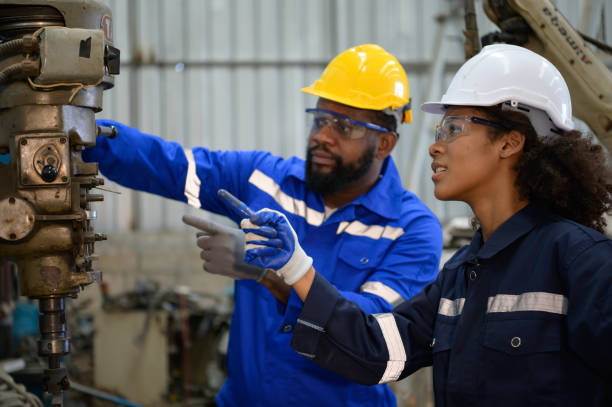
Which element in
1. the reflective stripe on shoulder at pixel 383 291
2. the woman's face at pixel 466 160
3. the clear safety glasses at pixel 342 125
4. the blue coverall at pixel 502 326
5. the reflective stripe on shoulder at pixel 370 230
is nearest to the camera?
the blue coverall at pixel 502 326

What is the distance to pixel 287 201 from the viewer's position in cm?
192

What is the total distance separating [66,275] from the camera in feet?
4.03

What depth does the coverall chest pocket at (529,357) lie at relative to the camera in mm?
1106

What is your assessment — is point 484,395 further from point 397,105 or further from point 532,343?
point 397,105

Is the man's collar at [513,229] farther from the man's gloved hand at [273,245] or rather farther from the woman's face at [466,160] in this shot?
the man's gloved hand at [273,245]

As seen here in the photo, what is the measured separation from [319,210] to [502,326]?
2.78 feet

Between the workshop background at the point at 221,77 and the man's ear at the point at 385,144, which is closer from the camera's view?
the man's ear at the point at 385,144

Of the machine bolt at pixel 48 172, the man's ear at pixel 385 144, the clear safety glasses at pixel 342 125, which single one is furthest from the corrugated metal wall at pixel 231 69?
the machine bolt at pixel 48 172

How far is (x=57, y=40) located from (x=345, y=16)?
488cm

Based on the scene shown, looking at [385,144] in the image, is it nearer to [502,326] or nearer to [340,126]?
[340,126]

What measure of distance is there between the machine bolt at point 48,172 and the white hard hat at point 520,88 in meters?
0.84

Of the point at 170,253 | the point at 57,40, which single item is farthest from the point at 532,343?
the point at 170,253

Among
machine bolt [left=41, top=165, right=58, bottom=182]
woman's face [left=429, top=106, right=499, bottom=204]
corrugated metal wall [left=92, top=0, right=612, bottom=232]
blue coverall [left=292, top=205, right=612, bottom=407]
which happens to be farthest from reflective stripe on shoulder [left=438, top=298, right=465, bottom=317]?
corrugated metal wall [left=92, top=0, right=612, bottom=232]

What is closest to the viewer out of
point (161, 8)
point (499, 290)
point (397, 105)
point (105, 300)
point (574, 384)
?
point (574, 384)
